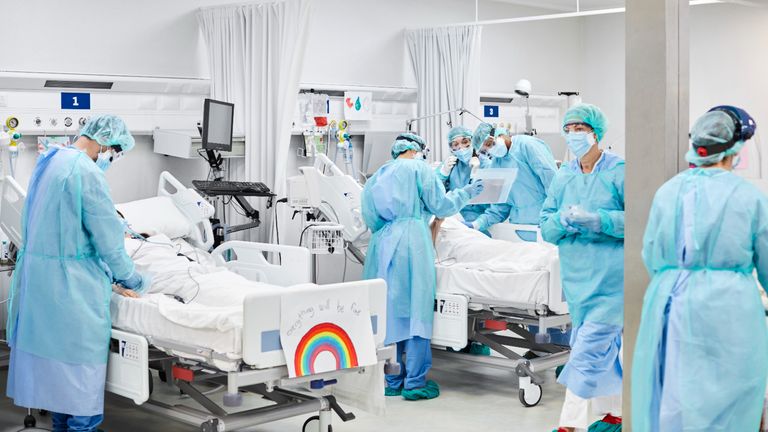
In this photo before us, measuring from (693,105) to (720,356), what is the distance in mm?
7375

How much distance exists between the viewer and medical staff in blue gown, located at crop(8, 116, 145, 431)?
4645 mm

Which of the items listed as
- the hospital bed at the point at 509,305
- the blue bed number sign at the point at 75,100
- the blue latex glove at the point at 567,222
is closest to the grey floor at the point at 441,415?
the hospital bed at the point at 509,305

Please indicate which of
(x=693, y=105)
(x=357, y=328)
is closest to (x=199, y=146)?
(x=357, y=328)

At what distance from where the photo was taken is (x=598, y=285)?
4355mm

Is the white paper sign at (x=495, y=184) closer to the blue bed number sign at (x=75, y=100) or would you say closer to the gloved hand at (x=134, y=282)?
the gloved hand at (x=134, y=282)

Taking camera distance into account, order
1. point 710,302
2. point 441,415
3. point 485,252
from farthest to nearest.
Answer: point 485,252, point 441,415, point 710,302

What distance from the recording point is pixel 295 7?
21.4ft

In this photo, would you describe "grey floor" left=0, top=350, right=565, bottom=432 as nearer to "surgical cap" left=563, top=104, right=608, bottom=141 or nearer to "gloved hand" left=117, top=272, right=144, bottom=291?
"gloved hand" left=117, top=272, right=144, bottom=291

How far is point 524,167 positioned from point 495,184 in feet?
1.29

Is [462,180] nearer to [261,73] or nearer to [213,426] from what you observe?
[261,73]

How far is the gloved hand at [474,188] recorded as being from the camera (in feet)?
19.9

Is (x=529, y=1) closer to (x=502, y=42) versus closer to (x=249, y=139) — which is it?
(x=502, y=42)

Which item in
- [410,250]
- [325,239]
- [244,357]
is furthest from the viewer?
[325,239]

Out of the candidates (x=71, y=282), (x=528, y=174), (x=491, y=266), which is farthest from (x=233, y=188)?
(x=71, y=282)
